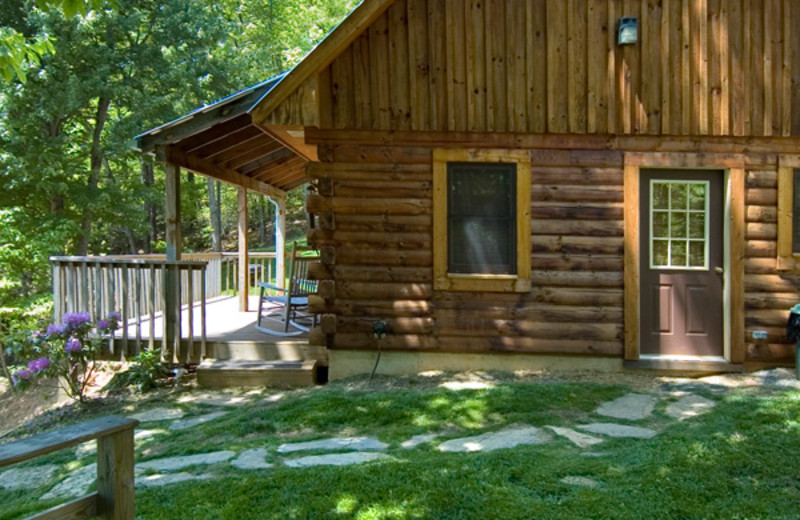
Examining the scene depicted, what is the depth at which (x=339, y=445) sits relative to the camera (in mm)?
3934

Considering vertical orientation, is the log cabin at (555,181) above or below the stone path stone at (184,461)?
above

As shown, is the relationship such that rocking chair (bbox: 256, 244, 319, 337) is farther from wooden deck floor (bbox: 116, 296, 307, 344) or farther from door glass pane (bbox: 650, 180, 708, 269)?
door glass pane (bbox: 650, 180, 708, 269)

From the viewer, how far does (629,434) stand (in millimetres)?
4055

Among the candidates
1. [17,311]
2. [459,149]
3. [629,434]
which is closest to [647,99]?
[459,149]

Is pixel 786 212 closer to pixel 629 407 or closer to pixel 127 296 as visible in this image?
pixel 629 407

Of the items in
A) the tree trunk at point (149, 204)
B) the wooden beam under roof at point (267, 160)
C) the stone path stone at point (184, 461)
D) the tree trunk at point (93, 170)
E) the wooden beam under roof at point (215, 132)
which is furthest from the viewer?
the tree trunk at point (149, 204)

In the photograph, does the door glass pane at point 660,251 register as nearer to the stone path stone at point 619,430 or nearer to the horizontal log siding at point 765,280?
the horizontal log siding at point 765,280

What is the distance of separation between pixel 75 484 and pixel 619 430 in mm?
3696

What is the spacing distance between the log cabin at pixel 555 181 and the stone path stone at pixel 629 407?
1.06 meters

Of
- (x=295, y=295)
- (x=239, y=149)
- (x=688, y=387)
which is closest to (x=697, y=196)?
(x=688, y=387)

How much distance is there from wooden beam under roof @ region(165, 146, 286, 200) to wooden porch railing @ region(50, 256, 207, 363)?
3.95 feet

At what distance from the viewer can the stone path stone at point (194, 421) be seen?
4.77 metres

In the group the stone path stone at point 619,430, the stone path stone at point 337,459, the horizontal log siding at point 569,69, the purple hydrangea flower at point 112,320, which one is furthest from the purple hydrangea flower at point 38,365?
the stone path stone at point 619,430

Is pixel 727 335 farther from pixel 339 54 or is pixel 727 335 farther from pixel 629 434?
pixel 339 54
